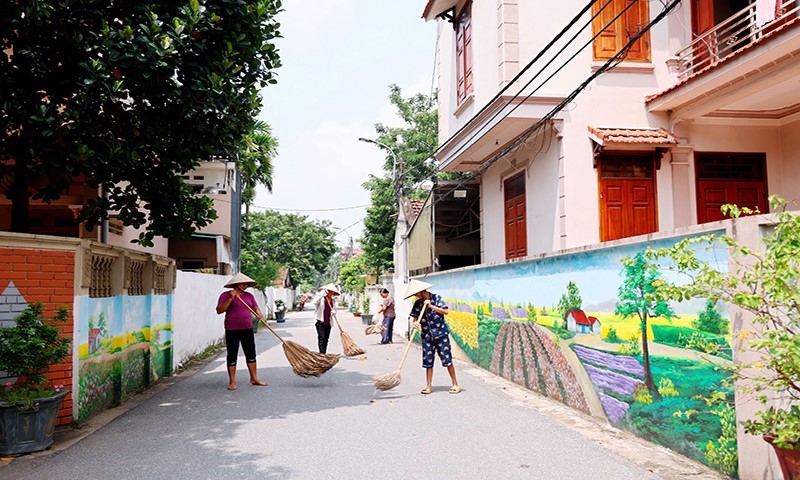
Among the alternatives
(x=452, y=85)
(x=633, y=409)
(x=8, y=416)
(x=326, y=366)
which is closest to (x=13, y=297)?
(x=8, y=416)

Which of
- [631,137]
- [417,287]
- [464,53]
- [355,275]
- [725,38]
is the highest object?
[464,53]

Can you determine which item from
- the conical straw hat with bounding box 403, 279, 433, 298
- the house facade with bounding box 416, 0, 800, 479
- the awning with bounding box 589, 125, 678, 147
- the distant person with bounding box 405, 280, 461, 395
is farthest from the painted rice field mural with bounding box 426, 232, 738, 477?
the awning with bounding box 589, 125, 678, 147

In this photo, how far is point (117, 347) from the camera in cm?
780

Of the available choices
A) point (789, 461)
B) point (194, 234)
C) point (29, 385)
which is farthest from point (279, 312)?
point (789, 461)

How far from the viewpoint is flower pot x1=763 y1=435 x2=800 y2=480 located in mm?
3266

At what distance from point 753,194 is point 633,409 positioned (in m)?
6.86

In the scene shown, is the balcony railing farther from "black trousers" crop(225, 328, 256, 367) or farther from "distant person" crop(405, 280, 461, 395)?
"black trousers" crop(225, 328, 256, 367)

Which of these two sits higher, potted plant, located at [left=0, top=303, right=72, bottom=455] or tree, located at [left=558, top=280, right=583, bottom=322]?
tree, located at [left=558, top=280, right=583, bottom=322]

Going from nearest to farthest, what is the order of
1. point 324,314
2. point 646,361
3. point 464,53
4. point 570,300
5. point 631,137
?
point 646,361 < point 570,300 < point 631,137 < point 324,314 < point 464,53

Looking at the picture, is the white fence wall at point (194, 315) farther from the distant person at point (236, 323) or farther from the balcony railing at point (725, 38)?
the balcony railing at point (725, 38)

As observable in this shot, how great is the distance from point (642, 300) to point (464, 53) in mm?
8836

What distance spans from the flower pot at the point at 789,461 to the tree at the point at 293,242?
4941 cm

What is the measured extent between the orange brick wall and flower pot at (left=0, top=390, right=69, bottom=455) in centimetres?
63

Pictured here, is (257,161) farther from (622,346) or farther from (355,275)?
(355,275)
